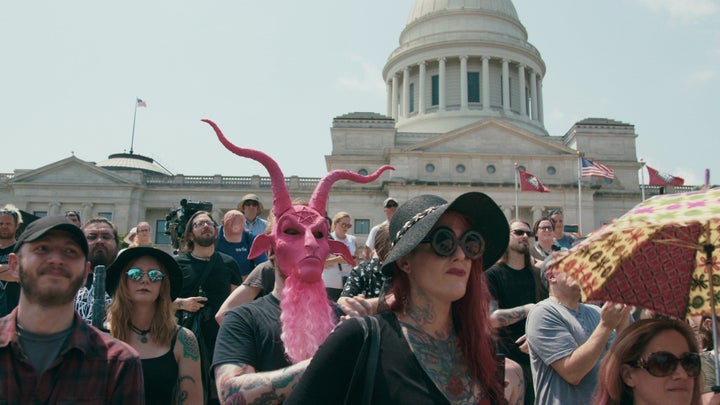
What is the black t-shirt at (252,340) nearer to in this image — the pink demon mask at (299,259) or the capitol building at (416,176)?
the pink demon mask at (299,259)

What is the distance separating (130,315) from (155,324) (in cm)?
22

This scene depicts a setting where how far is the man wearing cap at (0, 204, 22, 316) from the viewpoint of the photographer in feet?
21.1

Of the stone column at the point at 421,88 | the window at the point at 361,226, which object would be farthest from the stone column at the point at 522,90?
the window at the point at 361,226

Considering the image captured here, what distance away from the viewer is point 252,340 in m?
3.40

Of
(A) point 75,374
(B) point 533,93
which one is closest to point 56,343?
(A) point 75,374

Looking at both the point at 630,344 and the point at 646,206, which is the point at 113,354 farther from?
the point at 646,206

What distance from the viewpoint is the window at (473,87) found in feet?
204

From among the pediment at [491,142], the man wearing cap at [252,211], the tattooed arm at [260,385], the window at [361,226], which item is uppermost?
the pediment at [491,142]

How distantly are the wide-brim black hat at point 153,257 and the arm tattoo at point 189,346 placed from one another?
34 cm

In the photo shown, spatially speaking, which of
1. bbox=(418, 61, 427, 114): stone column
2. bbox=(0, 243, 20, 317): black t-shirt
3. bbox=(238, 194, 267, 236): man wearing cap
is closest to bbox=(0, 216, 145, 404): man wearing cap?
bbox=(0, 243, 20, 317): black t-shirt

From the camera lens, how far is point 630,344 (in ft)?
10.8

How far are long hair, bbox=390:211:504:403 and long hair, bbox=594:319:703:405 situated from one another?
3.06 ft

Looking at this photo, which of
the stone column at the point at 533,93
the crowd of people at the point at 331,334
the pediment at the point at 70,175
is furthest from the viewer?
the stone column at the point at 533,93

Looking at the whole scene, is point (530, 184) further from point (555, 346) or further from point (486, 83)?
point (555, 346)
